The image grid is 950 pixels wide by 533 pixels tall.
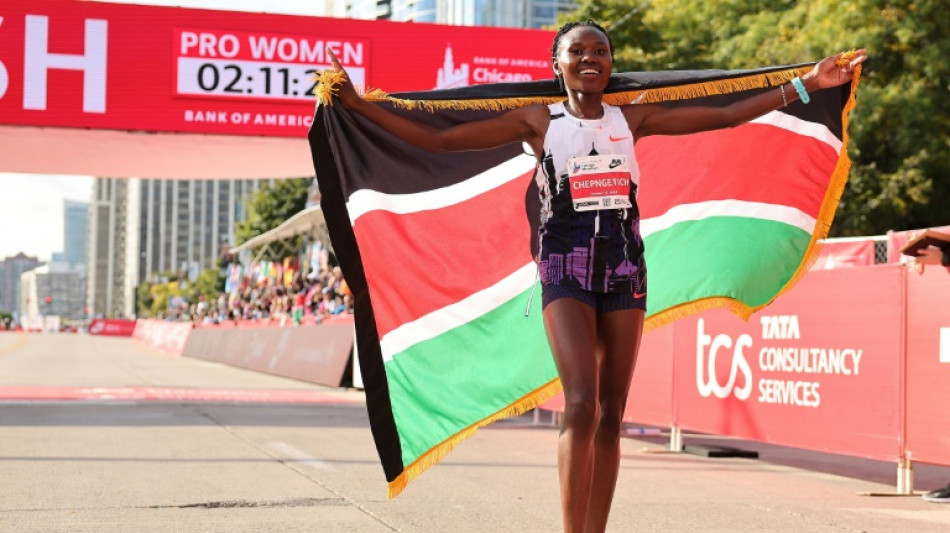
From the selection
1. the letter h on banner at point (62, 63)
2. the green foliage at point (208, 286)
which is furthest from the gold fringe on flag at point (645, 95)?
the green foliage at point (208, 286)

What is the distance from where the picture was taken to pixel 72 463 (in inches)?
387

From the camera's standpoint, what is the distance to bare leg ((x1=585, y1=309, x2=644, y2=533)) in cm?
487

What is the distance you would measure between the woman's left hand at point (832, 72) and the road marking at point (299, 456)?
5.02 m

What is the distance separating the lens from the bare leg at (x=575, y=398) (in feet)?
15.4

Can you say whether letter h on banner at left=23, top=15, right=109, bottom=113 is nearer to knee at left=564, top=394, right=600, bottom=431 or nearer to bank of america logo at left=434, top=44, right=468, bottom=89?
bank of america logo at left=434, top=44, right=468, bottom=89

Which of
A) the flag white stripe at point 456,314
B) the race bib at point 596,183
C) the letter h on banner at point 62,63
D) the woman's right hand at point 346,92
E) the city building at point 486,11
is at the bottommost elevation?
the flag white stripe at point 456,314

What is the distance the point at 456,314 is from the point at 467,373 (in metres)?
0.30

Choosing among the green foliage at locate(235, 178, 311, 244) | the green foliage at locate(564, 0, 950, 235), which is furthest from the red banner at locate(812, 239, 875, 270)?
the green foliage at locate(235, 178, 311, 244)

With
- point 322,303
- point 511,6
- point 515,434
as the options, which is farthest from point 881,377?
point 511,6

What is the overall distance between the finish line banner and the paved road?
378 cm

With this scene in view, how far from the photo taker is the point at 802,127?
7113 millimetres

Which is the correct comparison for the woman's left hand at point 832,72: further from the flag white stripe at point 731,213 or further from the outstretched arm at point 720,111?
→ the flag white stripe at point 731,213

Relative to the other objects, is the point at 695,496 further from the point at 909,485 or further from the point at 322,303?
the point at 322,303

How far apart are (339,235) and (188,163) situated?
43.8 feet
